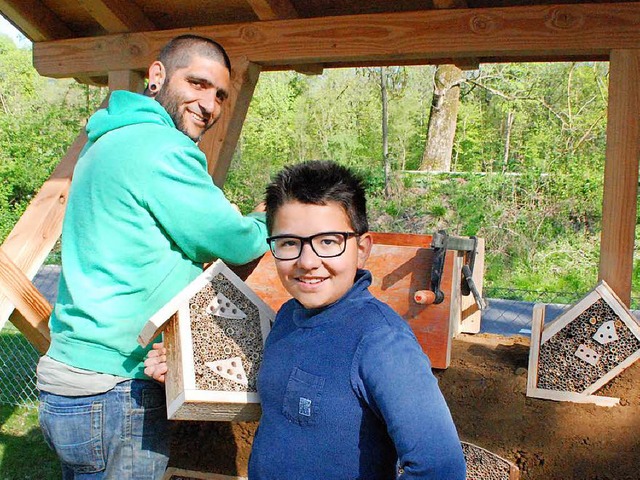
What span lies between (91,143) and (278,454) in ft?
3.64

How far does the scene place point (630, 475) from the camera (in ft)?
7.41

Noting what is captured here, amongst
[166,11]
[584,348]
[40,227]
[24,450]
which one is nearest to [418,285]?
[584,348]

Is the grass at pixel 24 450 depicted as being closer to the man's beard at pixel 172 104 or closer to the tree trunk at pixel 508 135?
the man's beard at pixel 172 104

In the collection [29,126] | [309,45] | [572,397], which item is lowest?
[572,397]

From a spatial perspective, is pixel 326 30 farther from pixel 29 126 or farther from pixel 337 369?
pixel 29 126

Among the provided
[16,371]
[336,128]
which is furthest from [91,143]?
[336,128]

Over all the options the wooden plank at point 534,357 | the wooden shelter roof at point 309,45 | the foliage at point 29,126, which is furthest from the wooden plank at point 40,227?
the foliage at point 29,126

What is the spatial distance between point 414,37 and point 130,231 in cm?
162

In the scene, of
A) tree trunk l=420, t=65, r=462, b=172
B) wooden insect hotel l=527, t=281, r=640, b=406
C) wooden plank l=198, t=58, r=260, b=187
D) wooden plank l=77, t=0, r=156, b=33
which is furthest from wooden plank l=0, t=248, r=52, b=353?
tree trunk l=420, t=65, r=462, b=172

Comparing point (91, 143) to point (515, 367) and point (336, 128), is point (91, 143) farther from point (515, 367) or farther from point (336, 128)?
point (336, 128)

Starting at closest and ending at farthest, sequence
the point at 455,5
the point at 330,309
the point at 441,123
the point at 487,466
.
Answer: the point at 330,309
the point at 487,466
the point at 455,5
the point at 441,123

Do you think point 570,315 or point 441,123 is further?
point 441,123

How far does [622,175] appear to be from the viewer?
2.48 metres

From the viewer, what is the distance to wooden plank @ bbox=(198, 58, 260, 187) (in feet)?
9.95
